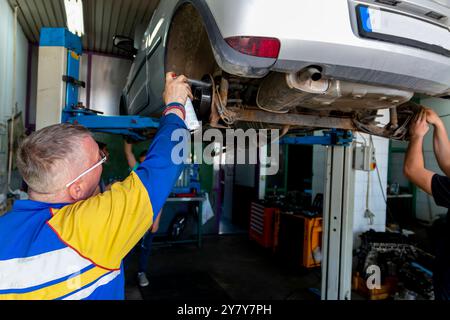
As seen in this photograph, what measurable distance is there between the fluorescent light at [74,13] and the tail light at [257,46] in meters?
2.41

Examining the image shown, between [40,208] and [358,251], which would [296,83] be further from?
[358,251]

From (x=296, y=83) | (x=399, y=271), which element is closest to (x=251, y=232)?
(x=399, y=271)

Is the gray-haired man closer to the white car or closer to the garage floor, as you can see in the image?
the white car

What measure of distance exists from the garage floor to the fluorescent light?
2.90m

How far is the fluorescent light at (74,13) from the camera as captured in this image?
2697 mm

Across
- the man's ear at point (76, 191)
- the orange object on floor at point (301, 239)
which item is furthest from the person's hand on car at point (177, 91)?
the orange object on floor at point (301, 239)

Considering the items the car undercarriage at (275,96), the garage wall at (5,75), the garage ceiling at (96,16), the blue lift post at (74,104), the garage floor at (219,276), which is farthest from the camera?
the garage ceiling at (96,16)

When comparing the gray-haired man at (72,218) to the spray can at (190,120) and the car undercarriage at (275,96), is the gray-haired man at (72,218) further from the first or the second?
the car undercarriage at (275,96)

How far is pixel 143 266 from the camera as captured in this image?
3.41 m

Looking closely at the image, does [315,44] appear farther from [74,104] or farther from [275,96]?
[74,104]

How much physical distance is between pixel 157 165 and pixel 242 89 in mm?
820

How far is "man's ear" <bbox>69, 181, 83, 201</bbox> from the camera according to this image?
897 mm

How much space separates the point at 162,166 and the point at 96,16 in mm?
3908

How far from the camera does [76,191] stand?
910 millimetres
